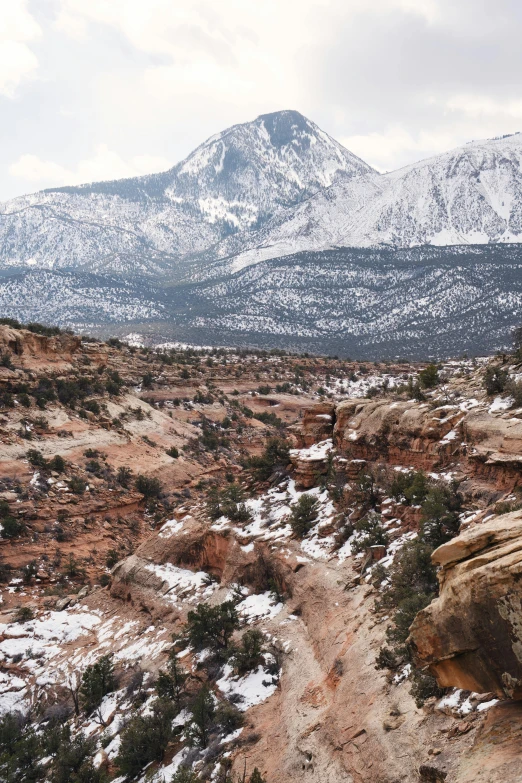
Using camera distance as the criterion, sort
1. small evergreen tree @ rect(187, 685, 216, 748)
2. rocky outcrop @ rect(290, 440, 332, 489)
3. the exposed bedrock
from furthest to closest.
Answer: rocky outcrop @ rect(290, 440, 332, 489) → the exposed bedrock → small evergreen tree @ rect(187, 685, 216, 748)

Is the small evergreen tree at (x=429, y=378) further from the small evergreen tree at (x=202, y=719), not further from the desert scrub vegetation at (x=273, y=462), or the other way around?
the small evergreen tree at (x=202, y=719)

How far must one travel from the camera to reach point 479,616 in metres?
7.44

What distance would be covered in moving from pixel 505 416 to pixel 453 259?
194920mm

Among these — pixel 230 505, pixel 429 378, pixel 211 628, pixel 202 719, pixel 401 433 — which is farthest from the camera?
pixel 230 505

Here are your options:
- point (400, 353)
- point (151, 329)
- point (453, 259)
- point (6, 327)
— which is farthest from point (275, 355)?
point (453, 259)

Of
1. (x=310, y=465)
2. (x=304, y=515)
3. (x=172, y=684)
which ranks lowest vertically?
(x=172, y=684)

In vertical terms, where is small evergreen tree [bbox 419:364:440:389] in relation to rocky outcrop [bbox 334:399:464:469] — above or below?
above

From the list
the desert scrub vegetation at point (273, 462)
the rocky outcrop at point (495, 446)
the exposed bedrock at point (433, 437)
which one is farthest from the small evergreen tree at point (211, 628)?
the rocky outcrop at point (495, 446)

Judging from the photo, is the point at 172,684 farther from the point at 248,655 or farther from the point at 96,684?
the point at 96,684

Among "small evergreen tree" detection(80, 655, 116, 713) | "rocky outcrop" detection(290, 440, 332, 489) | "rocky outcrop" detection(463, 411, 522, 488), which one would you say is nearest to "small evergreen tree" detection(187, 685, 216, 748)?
"small evergreen tree" detection(80, 655, 116, 713)

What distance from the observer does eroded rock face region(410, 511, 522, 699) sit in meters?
7.15

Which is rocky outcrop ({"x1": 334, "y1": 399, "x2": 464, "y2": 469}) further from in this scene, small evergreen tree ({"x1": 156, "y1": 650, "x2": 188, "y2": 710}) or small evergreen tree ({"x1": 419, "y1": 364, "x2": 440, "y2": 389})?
small evergreen tree ({"x1": 156, "y1": 650, "x2": 188, "y2": 710})

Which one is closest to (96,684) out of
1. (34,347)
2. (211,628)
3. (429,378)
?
(211,628)

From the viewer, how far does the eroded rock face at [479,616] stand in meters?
7.15
